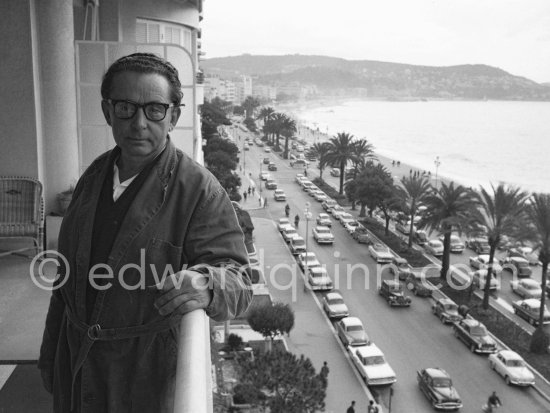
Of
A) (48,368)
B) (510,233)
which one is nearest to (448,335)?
(510,233)

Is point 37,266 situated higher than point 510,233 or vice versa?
point 37,266

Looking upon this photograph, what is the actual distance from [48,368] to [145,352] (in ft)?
1.99

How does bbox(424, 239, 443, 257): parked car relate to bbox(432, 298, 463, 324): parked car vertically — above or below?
below

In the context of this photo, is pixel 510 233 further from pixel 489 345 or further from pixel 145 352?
pixel 145 352

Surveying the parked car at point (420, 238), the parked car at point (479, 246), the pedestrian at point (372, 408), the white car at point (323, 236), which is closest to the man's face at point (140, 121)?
the pedestrian at point (372, 408)

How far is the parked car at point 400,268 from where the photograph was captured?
1104 inches

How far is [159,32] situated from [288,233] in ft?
73.8

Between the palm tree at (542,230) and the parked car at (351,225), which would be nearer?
the palm tree at (542,230)

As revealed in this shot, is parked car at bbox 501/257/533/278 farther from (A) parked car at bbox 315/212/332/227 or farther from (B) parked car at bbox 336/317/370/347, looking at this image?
(B) parked car at bbox 336/317/370/347

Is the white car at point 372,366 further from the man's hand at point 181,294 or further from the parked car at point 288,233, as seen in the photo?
the man's hand at point 181,294

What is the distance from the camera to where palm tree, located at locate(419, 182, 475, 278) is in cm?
2586

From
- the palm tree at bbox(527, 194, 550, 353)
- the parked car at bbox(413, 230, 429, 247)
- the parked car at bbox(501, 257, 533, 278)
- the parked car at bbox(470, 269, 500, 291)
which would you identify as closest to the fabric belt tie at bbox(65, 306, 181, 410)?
the palm tree at bbox(527, 194, 550, 353)

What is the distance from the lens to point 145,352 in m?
1.87

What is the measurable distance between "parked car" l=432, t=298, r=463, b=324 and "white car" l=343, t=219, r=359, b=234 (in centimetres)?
1337
